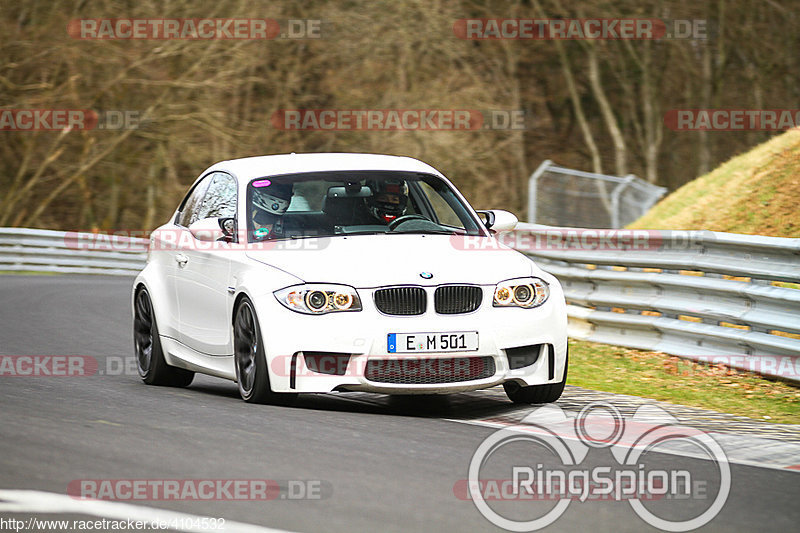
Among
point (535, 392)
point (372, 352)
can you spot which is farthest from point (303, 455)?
point (535, 392)

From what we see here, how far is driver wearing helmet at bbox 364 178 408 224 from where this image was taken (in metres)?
9.46

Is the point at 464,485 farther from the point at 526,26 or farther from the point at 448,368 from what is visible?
the point at 526,26

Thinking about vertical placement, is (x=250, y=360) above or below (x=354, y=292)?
below

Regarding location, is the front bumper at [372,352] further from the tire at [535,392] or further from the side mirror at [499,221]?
the side mirror at [499,221]

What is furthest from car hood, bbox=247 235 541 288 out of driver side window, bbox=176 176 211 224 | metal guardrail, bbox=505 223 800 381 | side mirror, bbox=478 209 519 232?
metal guardrail, bbox=505 223 800 381

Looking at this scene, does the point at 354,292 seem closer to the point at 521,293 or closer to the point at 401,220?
the point at 521,293

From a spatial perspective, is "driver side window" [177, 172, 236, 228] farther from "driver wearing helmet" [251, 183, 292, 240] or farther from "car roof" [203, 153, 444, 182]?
"driver wearing helmet" [251, 183, 292, 240]

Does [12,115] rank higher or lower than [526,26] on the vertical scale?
lower

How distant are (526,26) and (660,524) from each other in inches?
1373

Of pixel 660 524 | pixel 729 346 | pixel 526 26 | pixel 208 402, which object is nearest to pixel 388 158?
pixel 208 402

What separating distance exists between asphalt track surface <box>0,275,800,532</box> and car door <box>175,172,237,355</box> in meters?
0.42

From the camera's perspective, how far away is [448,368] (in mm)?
8078

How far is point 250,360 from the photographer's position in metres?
8.47

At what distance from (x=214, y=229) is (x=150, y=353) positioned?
1.72 metres
